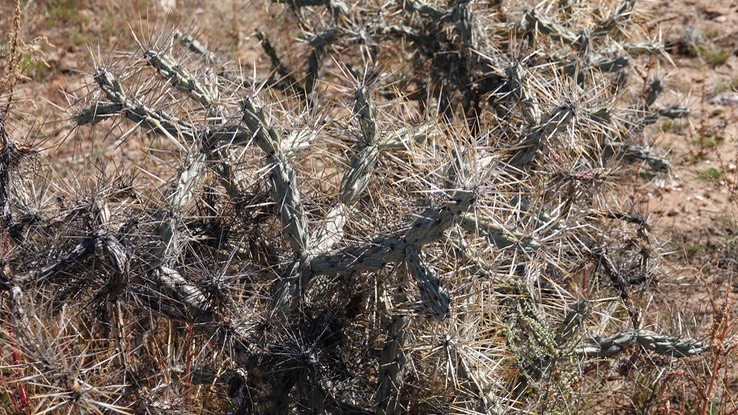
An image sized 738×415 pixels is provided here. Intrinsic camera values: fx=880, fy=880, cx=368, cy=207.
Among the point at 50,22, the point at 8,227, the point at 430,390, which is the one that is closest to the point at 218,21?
the point at 50,22

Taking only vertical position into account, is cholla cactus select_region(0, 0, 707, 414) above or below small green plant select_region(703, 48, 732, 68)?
above

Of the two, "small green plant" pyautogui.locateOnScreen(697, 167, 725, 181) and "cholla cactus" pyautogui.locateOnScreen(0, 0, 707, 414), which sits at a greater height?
"cholla cactus" pyautogui.locateOnScreen(0, 0, 707, 414)

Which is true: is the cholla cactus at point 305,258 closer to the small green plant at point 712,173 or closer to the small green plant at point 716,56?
the small green plant at point 712,173

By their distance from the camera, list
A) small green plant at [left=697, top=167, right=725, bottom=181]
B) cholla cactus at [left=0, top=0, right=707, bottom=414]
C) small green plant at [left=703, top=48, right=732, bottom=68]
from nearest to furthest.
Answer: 1. cholla cactus at [left=0, top=0, right=707, bottom=414]
2. small green plant at [left=697, top=167, right=725, bottom=181]
3. small green plant at [left=703, top=48, right=732, bottom=68]

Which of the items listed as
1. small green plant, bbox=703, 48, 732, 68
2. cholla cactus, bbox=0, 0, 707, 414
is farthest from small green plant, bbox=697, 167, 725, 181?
cholla cactus, bbox=0, 0, 707, 414

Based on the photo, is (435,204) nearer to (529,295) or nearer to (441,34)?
(529,295)

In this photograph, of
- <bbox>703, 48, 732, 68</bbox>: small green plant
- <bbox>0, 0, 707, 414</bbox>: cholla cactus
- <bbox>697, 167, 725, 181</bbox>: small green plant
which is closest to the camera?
<bbox>0, 0, 707, 414</bbox>: cholla cactus

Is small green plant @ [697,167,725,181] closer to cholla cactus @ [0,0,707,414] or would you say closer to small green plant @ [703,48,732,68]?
small green plant @ [703,48,732,68]

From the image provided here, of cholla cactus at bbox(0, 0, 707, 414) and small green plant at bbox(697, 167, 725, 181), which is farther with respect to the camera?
small green plant at bbox(697, 167, 725, 181)

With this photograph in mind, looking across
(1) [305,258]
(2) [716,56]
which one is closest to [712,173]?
(2) [716,56]
